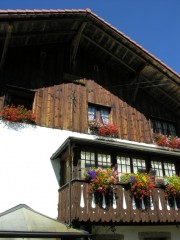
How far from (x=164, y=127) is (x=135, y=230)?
23.0 feet

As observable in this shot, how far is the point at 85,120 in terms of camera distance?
46.1 ft

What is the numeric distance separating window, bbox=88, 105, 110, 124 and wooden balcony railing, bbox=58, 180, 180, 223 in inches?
181

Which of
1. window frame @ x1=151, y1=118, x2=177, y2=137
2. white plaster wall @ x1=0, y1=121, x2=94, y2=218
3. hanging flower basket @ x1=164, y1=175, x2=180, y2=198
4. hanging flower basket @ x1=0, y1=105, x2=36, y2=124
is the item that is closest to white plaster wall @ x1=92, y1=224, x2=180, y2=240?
hanging flower basket @ x1=164, y1=175, x2=180, y2=198

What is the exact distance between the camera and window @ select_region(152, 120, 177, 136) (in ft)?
54.5

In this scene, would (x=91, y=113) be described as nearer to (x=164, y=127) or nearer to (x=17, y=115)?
(x=17, y=115)

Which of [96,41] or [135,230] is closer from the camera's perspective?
[135,230]

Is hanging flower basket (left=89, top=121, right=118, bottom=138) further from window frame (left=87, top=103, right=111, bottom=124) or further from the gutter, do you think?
the gutter

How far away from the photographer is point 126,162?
12.6 metres

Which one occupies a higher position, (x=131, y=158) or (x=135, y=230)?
(x=131, y=158)

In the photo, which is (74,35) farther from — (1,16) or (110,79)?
(1,16)

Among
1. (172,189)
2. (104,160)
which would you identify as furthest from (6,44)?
(172,189)

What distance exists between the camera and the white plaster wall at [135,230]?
1149cm

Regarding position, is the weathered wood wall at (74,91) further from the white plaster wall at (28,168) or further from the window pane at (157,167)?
the window pane at (157,167)

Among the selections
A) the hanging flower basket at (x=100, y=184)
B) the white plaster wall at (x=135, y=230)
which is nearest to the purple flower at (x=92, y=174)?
the hanging flower basket at (x=100, y=184)
